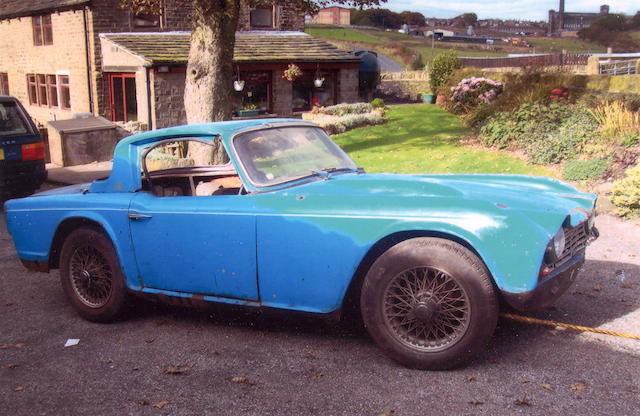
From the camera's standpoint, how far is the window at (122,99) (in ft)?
81.3

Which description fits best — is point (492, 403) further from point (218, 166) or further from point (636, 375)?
point (218, 166)

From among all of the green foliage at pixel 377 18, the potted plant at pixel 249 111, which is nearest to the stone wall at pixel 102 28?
the potted plant at pixel 249 111

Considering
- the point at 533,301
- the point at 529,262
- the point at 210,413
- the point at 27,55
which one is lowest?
the point at 210,413

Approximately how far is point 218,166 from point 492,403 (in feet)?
10.8

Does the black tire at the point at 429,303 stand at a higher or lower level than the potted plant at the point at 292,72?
lower

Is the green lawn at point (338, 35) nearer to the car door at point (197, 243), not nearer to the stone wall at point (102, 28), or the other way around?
the stone wall at point (102, 28)

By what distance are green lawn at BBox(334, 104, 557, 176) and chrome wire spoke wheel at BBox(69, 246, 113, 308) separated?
8.49 metres

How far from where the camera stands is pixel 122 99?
82.9 ft

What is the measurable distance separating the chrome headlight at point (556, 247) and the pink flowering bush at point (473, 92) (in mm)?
16035

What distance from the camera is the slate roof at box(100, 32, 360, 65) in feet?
76.7

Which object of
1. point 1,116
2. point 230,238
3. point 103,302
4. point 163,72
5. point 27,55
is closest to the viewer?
point 230,238

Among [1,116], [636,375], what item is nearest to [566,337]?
[636,375]

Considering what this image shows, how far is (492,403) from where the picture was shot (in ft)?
12.1

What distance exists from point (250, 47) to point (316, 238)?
23.4 meters
